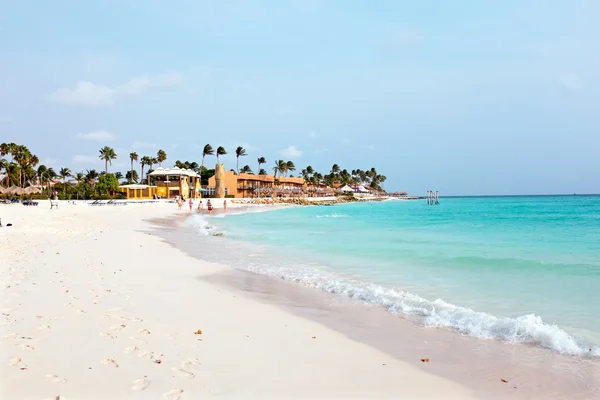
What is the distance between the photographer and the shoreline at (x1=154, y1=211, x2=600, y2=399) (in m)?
3.93

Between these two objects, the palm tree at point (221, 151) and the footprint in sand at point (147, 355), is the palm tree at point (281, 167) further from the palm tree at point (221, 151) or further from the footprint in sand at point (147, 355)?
the footprint in sand at point (147, 355)

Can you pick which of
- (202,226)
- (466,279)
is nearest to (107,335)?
(466,279)

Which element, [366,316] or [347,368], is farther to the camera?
[366,316]

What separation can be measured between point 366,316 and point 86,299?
4.33 metres

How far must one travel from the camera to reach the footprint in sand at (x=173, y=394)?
3269mm

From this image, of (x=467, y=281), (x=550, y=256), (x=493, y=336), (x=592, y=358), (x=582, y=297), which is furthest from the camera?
(x=550, y=256)

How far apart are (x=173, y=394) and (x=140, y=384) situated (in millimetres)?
364

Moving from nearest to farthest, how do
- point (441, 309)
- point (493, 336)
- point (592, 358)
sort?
1. point (592, 358)
2. point (493, 336)
3. point (441, 309)

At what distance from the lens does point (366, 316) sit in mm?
6383

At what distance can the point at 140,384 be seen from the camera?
347 cm

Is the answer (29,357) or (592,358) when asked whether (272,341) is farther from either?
(592,358)

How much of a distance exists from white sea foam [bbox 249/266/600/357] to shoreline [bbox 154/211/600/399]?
0.62 feet

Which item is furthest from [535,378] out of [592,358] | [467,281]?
[467,281]

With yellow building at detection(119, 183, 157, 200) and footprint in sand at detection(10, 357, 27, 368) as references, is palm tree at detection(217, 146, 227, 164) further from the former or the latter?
footprint in sand at detection(10, 357, 27, 368)
